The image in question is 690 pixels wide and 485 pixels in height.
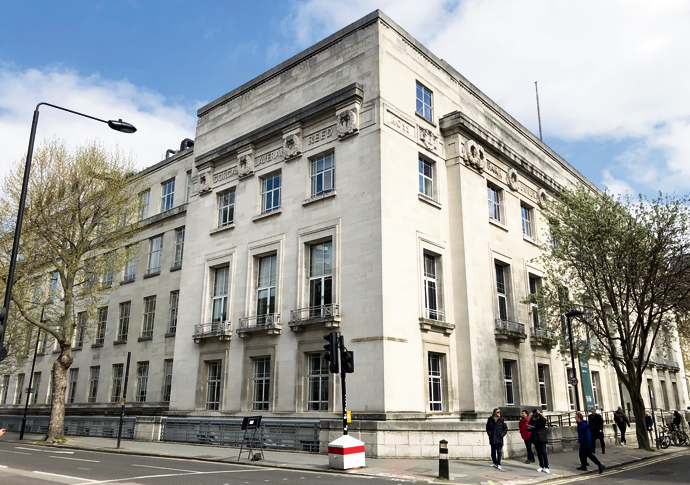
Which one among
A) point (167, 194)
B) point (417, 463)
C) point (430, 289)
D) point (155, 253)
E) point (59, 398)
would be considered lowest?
point (417, 463)

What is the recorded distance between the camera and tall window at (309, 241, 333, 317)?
2305cm

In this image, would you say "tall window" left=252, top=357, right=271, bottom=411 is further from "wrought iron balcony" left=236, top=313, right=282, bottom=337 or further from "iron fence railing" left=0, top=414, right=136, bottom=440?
"iron fence railing" left=0, top=414, right=136, bottom=440

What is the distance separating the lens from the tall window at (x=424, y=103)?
26.3m

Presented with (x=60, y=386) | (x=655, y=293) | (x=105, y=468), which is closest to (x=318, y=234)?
(x=105, y=468)

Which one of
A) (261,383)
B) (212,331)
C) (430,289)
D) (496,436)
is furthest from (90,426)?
(496,436)

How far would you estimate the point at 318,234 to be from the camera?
2392 cm

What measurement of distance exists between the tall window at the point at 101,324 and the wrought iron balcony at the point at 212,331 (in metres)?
12.7

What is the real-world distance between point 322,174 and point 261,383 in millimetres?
9988

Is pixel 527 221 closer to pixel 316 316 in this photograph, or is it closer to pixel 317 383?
pixel 316 316

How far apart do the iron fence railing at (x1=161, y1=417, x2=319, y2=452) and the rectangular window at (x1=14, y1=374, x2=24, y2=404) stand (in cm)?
2452

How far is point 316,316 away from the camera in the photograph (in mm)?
22609

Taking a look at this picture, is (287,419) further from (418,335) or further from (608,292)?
(608,292)

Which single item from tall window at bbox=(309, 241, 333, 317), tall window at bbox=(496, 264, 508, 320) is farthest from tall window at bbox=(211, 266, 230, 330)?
tall window at bbox=(496, 264, 508, 320)

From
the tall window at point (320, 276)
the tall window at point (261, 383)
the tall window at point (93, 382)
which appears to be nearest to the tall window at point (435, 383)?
the tall window at point (320, 276)
